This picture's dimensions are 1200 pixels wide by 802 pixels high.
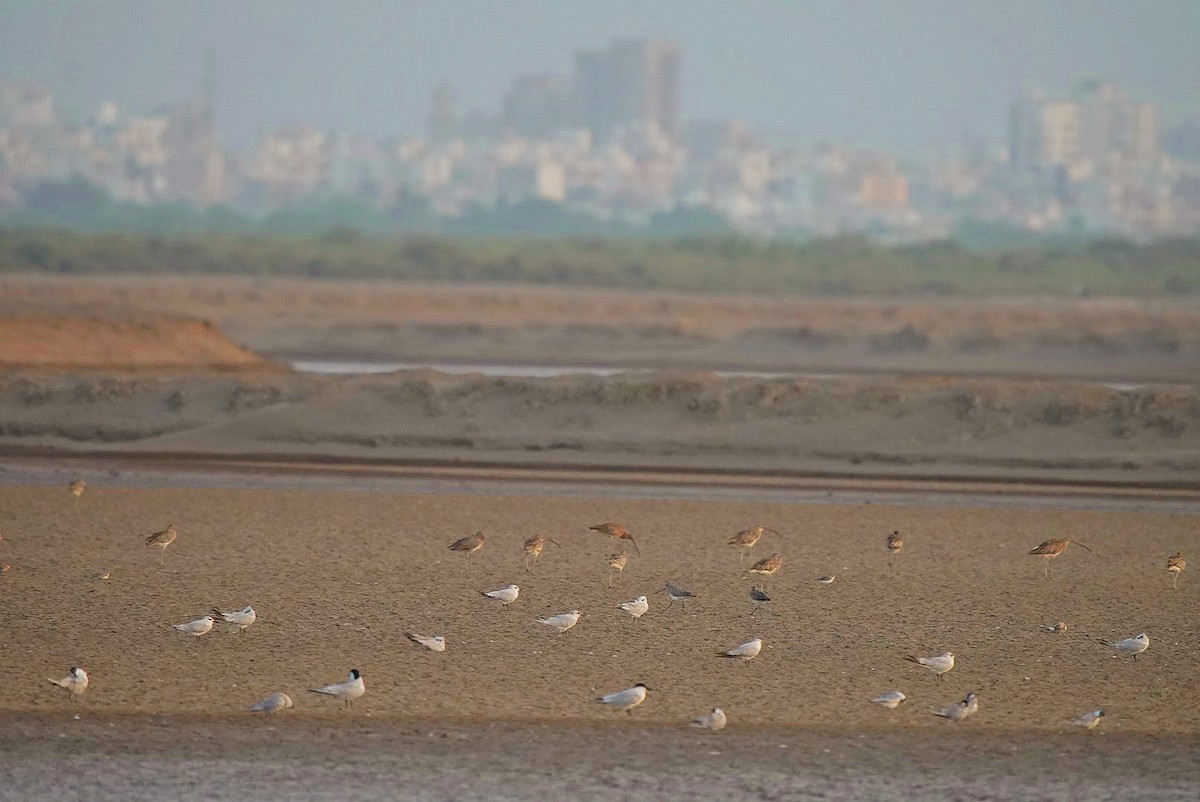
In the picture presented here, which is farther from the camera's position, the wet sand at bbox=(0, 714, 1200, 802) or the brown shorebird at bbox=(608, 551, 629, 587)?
the brown shorebird at bbox=(608, 551, 629, 587)

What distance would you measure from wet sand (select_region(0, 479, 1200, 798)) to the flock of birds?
9 cm

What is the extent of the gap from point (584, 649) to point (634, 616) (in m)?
0.87

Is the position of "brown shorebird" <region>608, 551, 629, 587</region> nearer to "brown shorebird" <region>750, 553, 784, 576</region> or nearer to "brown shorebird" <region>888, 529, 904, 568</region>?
"brown shorebird" <region>750, 553, 784, 576</region>

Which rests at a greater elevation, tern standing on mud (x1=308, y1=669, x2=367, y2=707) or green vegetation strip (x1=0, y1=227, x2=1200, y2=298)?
tern standing on mud (x1=308, y1=669, x2=367, y2=707)

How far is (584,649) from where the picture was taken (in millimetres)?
12125

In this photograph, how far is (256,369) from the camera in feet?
108

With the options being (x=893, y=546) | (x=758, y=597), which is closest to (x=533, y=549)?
(x=758, y=597)

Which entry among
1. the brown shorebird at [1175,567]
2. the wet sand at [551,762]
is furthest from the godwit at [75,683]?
the brown shorebird at [1175,567]

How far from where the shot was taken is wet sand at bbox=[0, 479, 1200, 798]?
9797mm

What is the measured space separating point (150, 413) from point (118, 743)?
1594cm

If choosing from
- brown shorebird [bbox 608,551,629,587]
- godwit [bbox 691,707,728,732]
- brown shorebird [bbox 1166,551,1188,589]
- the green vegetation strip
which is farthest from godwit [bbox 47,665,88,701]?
the green vegetation strip

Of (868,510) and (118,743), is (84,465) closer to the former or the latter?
(868,510)

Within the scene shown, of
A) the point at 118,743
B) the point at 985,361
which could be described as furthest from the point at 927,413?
the point at 985,361

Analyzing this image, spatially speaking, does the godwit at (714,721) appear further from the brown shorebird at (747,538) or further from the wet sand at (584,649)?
the brown shorebird at (747,538)
